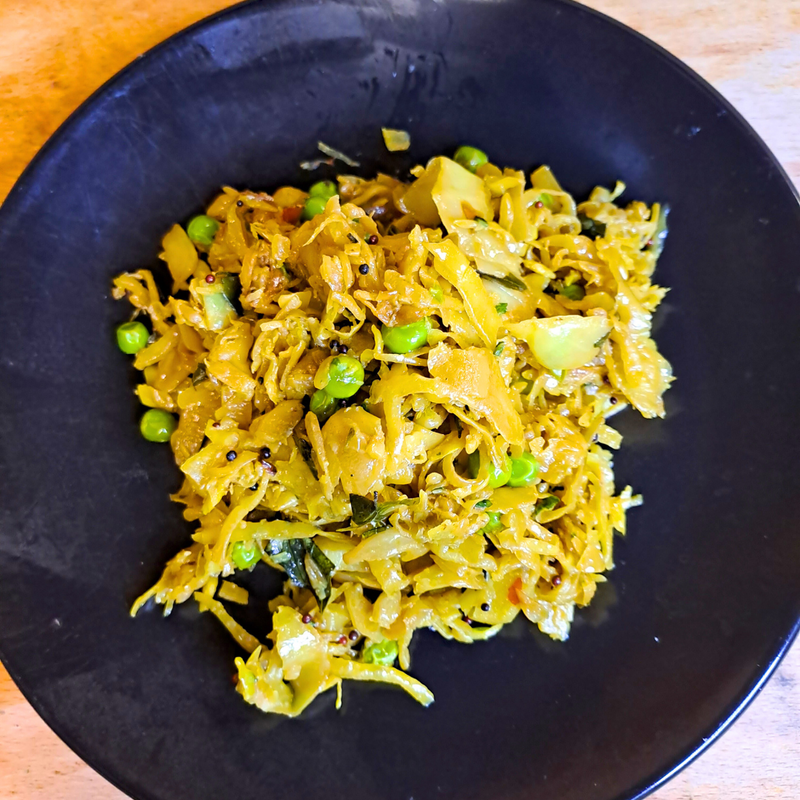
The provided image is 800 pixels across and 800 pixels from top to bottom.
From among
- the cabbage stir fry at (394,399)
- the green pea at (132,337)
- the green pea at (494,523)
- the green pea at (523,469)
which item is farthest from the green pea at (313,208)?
the green pea at (494,523)

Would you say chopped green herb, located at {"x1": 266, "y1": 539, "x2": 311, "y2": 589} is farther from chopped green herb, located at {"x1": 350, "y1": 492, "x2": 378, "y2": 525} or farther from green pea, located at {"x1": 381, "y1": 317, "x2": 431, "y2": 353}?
green pea, located at {"x1": 381, "y1": 317, "x2": 431, "y2": 353}

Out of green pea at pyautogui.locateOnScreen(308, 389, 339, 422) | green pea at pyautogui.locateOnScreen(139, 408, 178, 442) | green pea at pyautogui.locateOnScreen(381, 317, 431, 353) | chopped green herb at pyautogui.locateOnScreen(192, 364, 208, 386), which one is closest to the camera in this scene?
green pea at pyautogui.locateOnScreen(381, 317, 431, 353)

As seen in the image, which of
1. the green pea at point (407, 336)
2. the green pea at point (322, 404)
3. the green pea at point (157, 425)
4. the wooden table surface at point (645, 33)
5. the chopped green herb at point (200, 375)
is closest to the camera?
the green pea at point (407, 336)

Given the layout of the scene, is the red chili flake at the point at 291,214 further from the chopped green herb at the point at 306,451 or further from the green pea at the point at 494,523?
the green pea at the point at 494,523

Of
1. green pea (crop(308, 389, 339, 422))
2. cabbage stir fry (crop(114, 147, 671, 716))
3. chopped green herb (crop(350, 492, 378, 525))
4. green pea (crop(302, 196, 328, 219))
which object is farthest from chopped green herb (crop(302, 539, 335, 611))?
green pea (crop(302, 196, 328, 219))

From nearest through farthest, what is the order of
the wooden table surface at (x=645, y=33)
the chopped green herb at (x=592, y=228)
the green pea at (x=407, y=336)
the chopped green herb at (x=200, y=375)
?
the green pea at (x=407, y=336), the chopped green herb at (x=200, y=375), the chopped green herb at (x=592, y=228), the wooden table surface at (x=645, y=33)

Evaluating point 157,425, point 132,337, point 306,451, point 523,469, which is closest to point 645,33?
point 523,469
